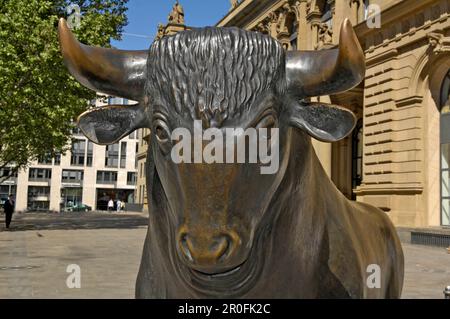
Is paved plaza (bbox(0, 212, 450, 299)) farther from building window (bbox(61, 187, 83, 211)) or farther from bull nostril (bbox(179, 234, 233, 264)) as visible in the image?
building window (bbox(61, 187, 83, 211))

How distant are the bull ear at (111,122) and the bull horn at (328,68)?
24.8 inches

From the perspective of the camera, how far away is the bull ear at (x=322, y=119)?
6.08 feet

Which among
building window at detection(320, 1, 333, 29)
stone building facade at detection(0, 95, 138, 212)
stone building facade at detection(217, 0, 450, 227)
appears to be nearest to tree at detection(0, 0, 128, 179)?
stone building facade at detection(217, 0, 450, 227)

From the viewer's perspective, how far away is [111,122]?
2.01 meters

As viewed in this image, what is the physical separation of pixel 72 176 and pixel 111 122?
2864 inches

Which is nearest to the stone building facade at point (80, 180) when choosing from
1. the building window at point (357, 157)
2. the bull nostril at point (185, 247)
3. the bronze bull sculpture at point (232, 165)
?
the building window at point (357, 157)

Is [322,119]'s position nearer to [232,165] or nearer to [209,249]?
[232,165]

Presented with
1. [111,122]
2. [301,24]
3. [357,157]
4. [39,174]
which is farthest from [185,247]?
[39,174]

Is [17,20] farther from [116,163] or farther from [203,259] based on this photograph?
[116,163]

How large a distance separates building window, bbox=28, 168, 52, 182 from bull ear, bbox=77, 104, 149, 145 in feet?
237

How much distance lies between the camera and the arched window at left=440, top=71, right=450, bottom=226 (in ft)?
57.4

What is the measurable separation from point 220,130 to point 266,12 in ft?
100

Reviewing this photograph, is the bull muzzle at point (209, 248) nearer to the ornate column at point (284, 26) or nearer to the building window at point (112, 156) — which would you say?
the ornate column at point (284, 26)

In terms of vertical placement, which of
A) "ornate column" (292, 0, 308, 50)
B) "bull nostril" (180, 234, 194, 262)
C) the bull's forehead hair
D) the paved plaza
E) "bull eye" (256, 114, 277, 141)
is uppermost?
"ornate column" (292, 0, 308, 50)
